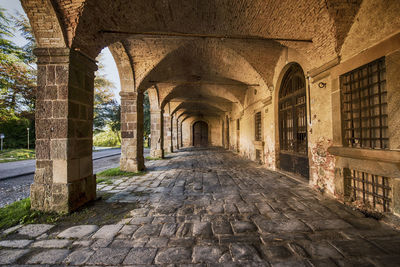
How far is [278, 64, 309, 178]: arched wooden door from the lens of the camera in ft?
14.9

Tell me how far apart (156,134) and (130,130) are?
3.67m

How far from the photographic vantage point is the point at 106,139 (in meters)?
24.3

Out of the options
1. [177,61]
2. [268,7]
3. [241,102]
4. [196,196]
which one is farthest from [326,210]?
[241,102]

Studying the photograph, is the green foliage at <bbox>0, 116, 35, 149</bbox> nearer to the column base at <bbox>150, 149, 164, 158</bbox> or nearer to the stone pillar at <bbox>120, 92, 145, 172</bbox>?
the column base at <bbox>150, 149, 164, 158</bbox>

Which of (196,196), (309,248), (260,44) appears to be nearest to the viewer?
(309,248)

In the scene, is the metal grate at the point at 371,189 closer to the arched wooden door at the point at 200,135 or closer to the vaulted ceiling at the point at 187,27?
the vaulted ceiling at the point at 187,27

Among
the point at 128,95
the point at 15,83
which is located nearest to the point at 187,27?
the point at 128,95

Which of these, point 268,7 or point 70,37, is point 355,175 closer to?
point 268,7

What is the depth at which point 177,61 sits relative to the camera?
6.62m

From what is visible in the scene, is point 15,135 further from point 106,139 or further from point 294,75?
point 294,75

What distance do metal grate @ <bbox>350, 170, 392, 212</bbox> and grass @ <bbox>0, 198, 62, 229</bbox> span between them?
4851mm

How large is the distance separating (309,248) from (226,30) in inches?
174

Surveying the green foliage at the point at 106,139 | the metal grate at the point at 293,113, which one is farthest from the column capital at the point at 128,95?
the green foliage at the point at 106,139

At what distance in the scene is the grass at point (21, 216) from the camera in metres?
2.33
